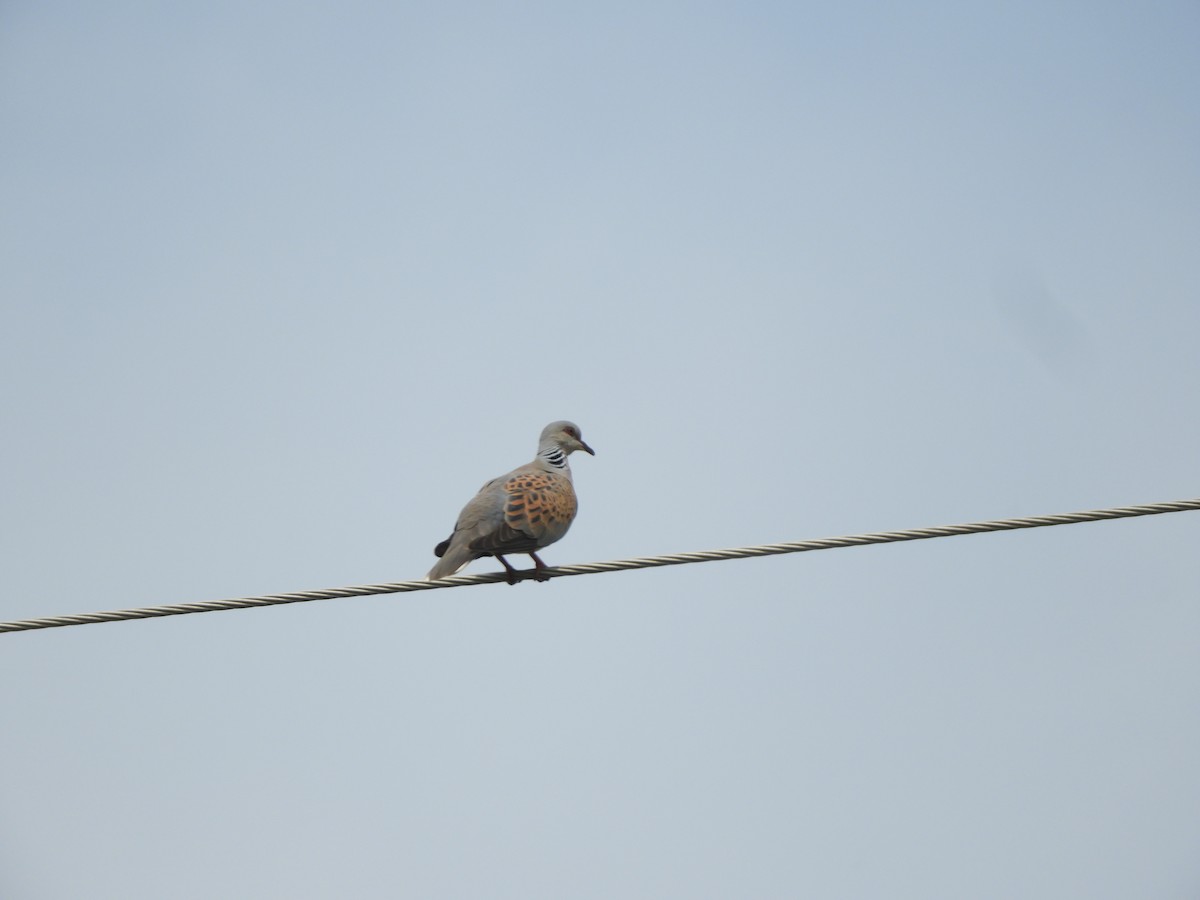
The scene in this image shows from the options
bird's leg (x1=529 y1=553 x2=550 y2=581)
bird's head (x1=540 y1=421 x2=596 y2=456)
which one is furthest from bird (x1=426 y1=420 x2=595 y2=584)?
bird's head (x1=540 y1=421 x2=596 y2=456)

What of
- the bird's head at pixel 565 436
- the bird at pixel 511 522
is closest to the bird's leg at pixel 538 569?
the bird at pixel 511 522

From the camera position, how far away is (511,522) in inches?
272

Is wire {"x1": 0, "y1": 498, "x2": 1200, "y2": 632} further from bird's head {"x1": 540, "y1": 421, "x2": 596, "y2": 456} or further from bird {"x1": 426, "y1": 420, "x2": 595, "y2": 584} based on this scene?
bird's head {"x1": 540, "y1": 421, "x2": 596, "y2": 456}

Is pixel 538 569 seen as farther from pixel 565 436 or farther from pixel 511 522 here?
pixel 565 436

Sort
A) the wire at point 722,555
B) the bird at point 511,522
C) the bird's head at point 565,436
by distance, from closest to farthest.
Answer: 1. the wire at point 722,555
2. the bird at point 511,522
3. the bird's head at point 565,436

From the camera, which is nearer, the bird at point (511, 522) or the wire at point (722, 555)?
the wire at point (722, 555)

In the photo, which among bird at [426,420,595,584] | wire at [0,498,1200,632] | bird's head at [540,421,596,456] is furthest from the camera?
bird's head at [540,421,596,456]

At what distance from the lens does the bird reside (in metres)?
6.87

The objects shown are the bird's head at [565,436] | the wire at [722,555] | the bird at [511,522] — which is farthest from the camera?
the bird's head at [565,436]

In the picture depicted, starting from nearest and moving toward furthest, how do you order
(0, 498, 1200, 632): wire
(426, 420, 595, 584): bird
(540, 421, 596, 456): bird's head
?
(0, 498, 1200, 632): wire
(426, 420, 595, 584): bird
(540, 421, 596, 456): bird's head

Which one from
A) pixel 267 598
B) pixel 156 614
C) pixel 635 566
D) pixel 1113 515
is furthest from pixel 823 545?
pixel 156 614

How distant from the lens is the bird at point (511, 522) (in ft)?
22.5

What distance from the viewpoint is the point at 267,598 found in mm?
5410

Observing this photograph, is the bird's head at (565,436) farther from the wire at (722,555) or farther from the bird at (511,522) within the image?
the wire at (722,555)
